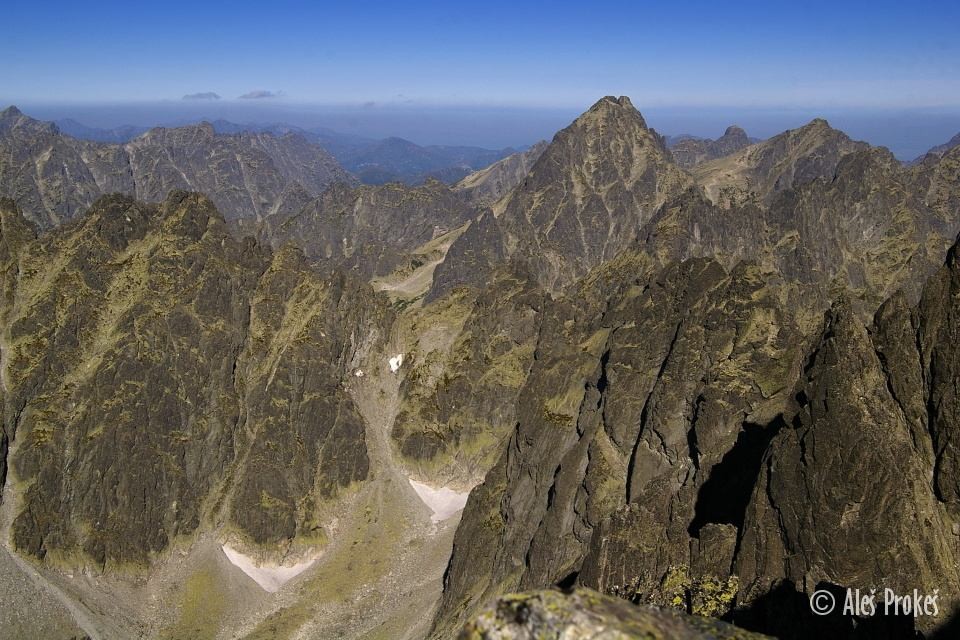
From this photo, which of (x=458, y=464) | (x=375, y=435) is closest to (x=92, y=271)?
(x=375, y=435)

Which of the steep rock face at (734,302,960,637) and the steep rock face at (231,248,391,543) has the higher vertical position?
the steep rock face at (734,302,960,637)

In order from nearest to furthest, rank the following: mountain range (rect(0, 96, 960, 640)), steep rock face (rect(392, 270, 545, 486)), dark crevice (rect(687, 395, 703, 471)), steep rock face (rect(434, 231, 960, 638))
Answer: steep rock face (rect(434, 231, 960, 638)), mountain range (rect(0, 96, 960, 640)), dark crevice (rect(687, 395, 703, 471)), steep rock face (rect(392, 270, 545, 486))

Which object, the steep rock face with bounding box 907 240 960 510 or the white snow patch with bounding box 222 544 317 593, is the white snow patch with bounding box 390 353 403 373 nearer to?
the white snow patch with bounding box 222 544 317 593

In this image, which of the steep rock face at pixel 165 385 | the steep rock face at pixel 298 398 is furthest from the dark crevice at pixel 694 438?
the steep rock face at pixel 165 385

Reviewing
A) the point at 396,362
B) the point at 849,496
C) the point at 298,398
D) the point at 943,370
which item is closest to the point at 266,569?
the point at 298,398

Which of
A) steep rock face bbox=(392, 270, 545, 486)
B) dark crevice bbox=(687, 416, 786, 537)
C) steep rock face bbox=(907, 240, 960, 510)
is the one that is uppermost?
steep rock face bbox=(907, 240, 960, 510)

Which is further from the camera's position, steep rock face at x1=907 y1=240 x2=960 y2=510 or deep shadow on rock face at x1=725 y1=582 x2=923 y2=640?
steep rock face at x1=907 y1=240 x2=960 y2=510

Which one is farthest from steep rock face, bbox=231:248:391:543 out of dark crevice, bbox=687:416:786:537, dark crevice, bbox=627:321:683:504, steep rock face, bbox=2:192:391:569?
dark crevice, bbox=687:416:786:537

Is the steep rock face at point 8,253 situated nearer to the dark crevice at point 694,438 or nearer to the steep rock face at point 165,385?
the steep rock face at point 165,385
